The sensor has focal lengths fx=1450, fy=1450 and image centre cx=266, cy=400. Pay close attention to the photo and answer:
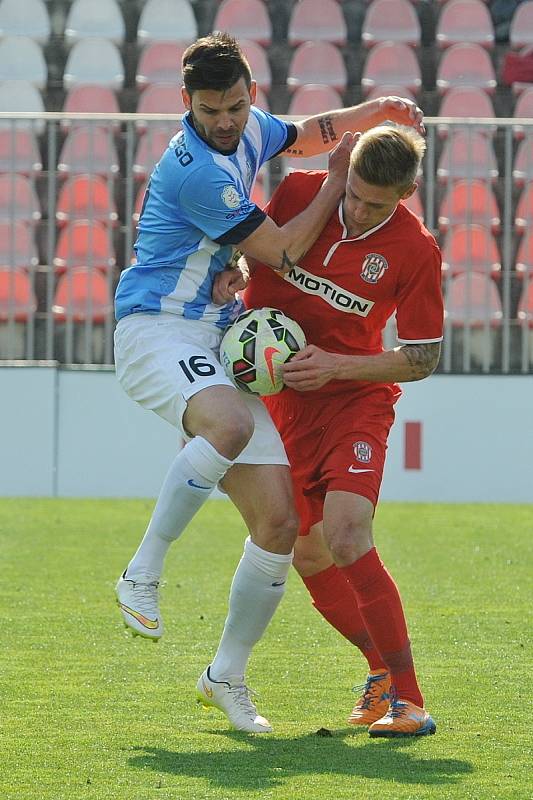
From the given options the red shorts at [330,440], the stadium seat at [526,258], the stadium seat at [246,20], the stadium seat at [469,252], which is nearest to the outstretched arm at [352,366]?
the red shorts at [330,440]

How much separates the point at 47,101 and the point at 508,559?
7889mm

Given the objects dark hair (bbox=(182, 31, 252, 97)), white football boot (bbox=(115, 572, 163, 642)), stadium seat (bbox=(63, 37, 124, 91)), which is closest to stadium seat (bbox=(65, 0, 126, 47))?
stadium seat (bbox=(63, 37, 124, 91))

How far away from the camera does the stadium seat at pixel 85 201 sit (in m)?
11.7

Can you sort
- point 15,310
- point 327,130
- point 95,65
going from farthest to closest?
point 95,65 → point 15,310 → point 327,130

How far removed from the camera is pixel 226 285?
430cm

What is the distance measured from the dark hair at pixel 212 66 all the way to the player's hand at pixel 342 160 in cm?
40

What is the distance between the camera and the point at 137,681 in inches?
183

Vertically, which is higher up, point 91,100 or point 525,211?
point 91,100

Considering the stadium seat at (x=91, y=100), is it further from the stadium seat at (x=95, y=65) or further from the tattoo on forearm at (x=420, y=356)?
the tattoo on forearm at (x=420, y=356)

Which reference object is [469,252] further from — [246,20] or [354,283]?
[354,283]

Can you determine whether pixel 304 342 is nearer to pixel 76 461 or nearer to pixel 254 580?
pixel 254 580

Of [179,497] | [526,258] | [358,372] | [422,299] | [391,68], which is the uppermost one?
[391,68]

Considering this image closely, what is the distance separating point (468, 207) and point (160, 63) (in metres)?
3.75

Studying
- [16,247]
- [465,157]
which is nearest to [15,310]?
[16,247]
